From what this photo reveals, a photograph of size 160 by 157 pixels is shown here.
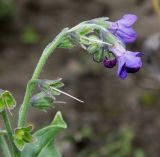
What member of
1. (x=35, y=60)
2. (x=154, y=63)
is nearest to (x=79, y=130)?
(x=154, y=63)

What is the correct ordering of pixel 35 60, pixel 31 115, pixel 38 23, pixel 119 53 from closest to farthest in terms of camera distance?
pixel 119 53 < pixel 31 115 < pixel 35 60 < pixel 38 23

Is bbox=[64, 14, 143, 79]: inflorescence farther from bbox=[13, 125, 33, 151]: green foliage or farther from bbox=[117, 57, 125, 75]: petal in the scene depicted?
bbox=[13, 125, 33, 151]: green foliage

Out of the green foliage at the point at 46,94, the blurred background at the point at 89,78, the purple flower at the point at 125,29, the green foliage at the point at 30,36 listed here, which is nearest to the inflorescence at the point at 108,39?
the purple flower at the point at 125,29

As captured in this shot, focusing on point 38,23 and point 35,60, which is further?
point 38,23

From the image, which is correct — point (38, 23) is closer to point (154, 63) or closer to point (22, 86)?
point (22, 86)

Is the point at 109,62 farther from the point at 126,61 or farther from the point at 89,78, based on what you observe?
the point at 89,78

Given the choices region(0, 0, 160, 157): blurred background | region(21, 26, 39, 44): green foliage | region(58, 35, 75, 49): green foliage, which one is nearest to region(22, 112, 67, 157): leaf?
region(58, 35, 75, 49): green foliage

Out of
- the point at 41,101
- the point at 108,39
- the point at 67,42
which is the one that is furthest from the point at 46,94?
the point at 108,39
